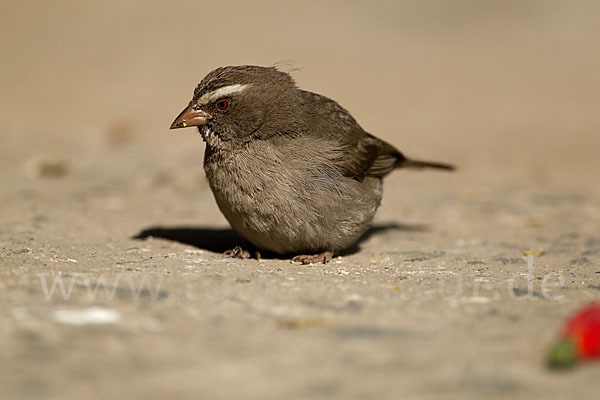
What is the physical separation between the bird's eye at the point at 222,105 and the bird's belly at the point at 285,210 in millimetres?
477

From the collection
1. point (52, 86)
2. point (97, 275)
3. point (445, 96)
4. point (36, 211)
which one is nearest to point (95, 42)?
point (52, 86)

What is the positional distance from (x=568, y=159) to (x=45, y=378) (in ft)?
27.9

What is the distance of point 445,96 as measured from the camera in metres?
13.6

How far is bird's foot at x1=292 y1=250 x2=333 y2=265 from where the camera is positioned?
5.76 meters

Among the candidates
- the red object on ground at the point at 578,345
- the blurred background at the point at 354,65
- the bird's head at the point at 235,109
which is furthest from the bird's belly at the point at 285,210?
the blurred background at the point at 354,65

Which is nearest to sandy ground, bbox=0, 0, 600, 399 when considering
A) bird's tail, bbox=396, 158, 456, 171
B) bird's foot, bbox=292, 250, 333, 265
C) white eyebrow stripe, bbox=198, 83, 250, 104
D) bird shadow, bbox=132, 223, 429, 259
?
bird shadow, bbox=132, 223, 429, 259

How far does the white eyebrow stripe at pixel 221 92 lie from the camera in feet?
18.9

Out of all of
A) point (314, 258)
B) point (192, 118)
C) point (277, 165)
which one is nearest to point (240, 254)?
point (314, 258)

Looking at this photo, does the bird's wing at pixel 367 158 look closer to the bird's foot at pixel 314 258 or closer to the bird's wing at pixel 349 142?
the bird's wing at pixel 349 142

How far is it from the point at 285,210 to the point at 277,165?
340 mm

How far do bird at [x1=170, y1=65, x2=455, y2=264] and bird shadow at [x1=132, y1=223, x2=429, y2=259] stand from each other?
51 centimetres

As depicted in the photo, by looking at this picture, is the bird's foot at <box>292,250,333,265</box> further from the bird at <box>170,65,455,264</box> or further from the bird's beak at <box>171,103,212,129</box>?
the bird's beak at <box>171,103,212,129</box>

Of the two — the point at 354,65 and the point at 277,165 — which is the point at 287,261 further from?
the point at 354,65

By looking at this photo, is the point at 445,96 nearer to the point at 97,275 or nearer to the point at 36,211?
the point at 36,211
